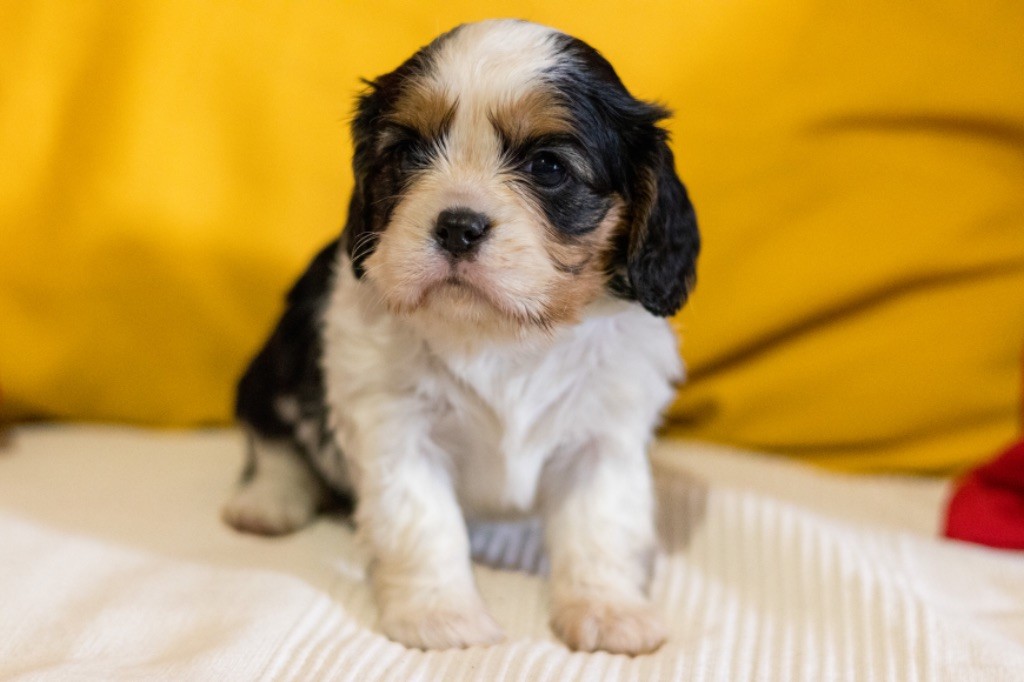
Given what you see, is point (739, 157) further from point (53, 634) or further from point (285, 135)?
point (53, 634)

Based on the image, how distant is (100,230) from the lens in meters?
3.53

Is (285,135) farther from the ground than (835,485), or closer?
farther from the ground

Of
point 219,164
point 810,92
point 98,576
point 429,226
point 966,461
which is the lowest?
point 98,576

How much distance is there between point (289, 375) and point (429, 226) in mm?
1000

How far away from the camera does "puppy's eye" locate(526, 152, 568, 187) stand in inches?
90.7

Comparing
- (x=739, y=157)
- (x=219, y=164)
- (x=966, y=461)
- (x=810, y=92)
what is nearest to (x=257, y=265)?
→ (x=219, y=164)

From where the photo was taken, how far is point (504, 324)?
2.30m

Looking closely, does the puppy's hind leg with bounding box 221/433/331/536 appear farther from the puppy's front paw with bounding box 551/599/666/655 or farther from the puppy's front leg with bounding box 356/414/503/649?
the puppy's front paw with bounding box 551/599/666/655

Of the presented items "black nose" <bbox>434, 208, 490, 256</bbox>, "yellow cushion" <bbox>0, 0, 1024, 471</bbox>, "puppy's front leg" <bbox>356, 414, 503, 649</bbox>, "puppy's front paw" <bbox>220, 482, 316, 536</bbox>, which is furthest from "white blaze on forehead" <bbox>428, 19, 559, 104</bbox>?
"puppy's front paw" <bbox>220, 482, 316, 536</bbox>

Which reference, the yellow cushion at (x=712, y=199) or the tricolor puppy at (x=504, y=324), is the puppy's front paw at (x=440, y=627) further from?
the yellow cushion at (x=712, y=199)

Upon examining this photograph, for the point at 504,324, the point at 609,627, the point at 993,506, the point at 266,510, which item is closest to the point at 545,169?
the point at 504,324

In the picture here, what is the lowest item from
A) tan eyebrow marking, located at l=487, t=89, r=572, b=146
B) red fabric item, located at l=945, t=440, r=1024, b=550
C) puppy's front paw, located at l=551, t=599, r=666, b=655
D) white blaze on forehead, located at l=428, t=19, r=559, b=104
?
puppy's front paw, located at l=551, t=599, r=666, b=655

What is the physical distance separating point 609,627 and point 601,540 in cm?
24

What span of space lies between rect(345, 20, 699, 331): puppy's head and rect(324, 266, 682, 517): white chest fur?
161 mm
